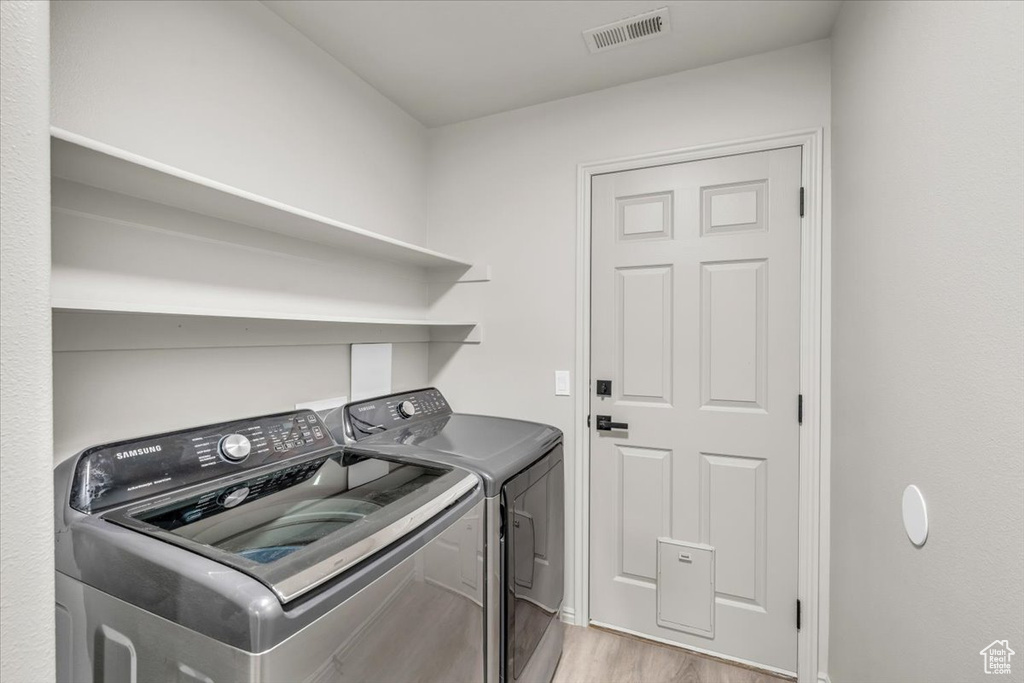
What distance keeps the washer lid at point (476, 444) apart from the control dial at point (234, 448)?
31 cm

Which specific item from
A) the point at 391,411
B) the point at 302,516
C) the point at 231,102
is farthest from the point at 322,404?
the point at 231,102

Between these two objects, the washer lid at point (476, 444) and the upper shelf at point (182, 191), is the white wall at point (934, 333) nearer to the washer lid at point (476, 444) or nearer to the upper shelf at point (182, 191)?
the washer lid at point (476, 444)

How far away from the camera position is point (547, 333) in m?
2.23

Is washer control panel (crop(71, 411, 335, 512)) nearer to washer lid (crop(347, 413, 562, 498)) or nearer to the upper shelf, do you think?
washer lid (crop(347, 413, 562, 498))

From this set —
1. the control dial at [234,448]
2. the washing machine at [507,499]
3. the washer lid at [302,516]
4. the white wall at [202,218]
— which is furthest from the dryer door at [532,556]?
the white wall at [202,218]

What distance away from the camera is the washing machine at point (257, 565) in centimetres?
71

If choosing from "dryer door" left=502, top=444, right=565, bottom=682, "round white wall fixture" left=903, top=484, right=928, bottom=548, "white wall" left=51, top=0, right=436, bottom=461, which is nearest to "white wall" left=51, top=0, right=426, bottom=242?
"white wall" left=51, top=0, right=436, bottom=461

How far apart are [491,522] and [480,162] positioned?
186 centimetres

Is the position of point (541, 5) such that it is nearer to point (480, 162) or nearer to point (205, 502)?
point (480, 162)

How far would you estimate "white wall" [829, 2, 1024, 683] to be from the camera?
75 centimetres

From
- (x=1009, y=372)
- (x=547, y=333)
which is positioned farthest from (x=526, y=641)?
(x=1009, y=372)

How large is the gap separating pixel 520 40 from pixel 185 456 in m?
Result: 1.85

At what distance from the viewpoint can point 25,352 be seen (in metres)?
0.55

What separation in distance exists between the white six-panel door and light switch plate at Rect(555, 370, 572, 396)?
14 centimetres
